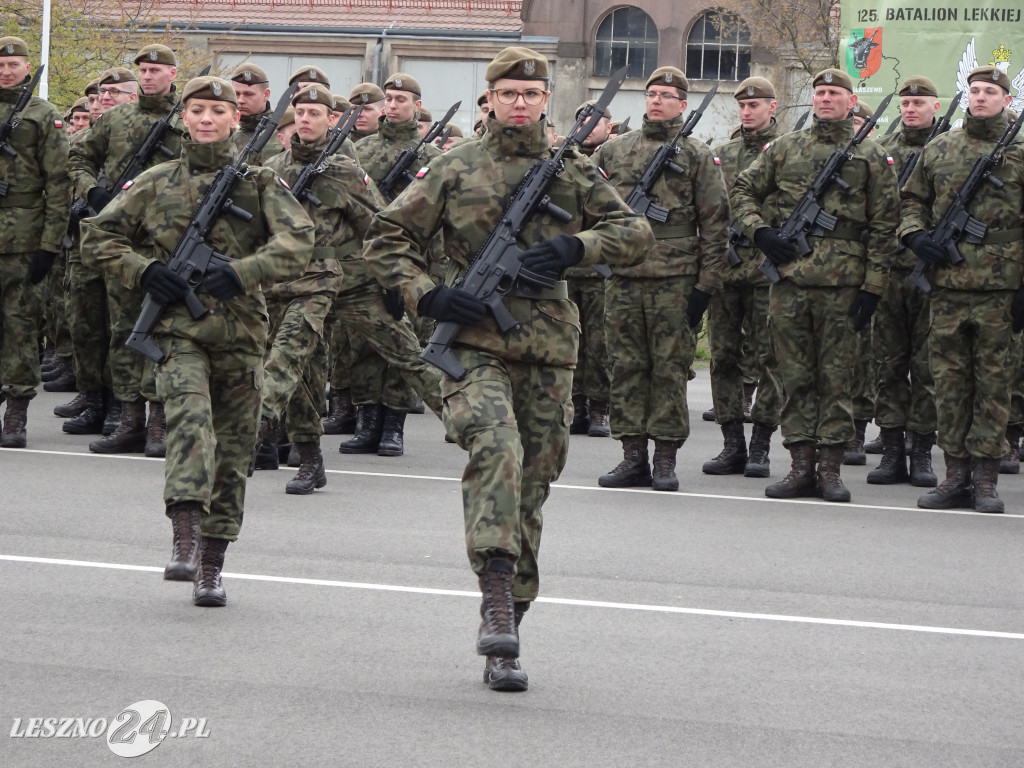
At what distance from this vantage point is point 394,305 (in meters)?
10.3

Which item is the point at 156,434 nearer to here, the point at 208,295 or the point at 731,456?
the point at 731,456

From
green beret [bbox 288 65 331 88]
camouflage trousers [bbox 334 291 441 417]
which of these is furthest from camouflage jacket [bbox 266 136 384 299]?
green beret [bbox 288 65 331 88]

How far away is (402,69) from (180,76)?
39.8ft

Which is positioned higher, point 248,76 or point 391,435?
point 248,76

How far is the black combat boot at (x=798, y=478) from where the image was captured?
9.93 meters

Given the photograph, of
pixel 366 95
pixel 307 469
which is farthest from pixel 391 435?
pixel 366 95

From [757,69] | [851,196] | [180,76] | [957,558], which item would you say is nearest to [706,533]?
[957,558]

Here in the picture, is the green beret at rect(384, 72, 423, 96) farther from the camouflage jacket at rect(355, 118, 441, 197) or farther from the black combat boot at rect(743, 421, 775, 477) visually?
the black combat boot at rect(743, 421, 775, 477)

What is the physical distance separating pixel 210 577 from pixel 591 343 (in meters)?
6.61

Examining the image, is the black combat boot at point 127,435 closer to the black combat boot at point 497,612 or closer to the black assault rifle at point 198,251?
the black assault rifle at point 198,251

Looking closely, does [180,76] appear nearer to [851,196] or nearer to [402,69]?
[402,69]

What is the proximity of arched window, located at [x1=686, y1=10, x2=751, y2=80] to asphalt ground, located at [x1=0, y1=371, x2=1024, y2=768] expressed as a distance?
1397 inches

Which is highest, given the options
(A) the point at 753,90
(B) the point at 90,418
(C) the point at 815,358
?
(A) the point at 753,90

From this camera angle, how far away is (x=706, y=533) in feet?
28.6
